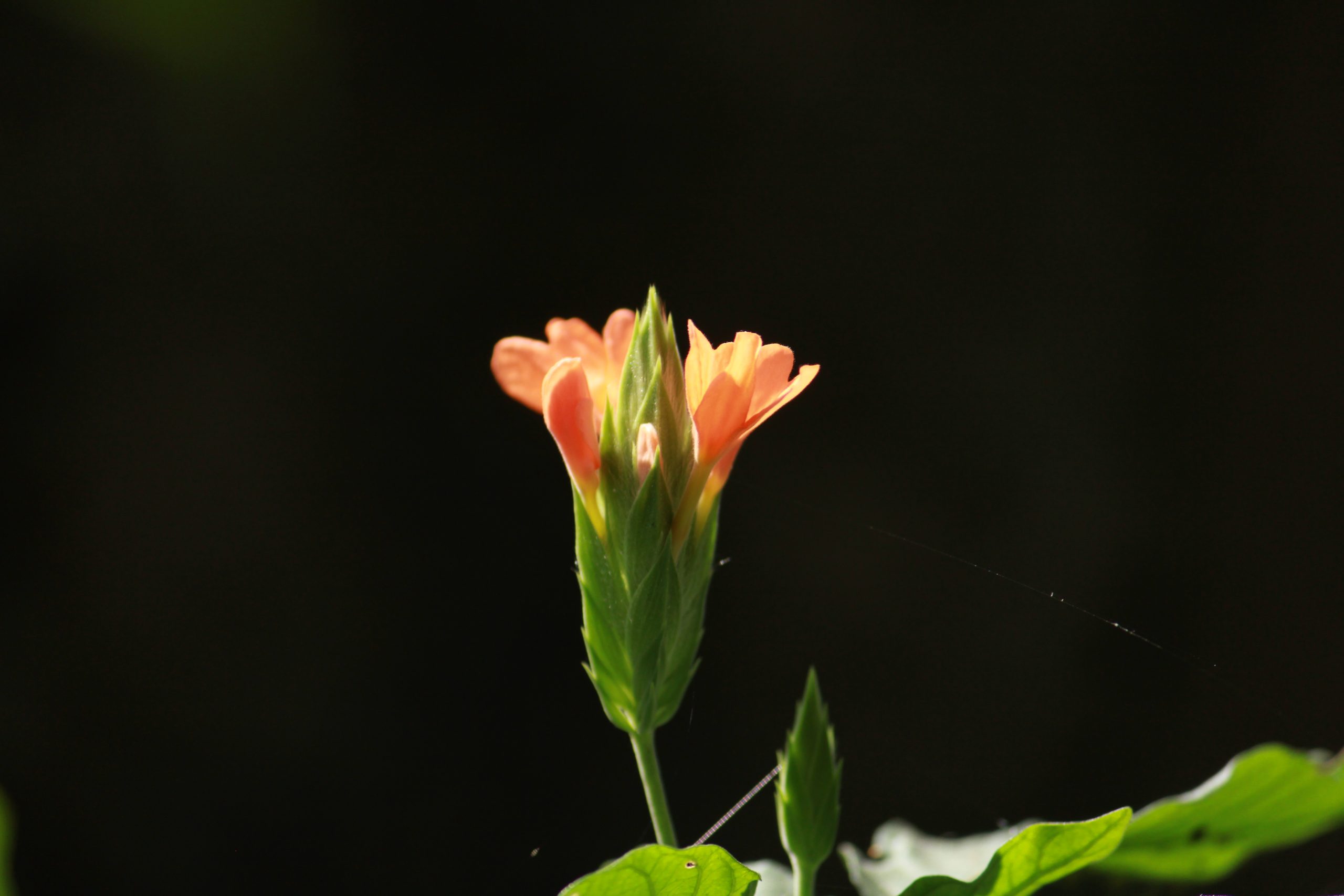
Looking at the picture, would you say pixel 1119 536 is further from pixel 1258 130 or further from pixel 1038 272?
pixel 1258 130

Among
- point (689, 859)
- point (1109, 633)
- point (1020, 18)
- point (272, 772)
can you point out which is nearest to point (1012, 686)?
point (1109, 633)

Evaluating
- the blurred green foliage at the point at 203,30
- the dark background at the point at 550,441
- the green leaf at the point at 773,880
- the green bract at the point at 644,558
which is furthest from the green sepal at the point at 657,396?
the blurred green foliage at the point at 203,30

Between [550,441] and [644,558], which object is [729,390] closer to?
[644,558]

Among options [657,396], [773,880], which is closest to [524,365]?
[657,396]

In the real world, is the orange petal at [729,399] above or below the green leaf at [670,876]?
above

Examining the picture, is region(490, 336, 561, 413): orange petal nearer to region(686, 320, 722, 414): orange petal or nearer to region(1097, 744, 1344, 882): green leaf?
region(686, 320, 722, 414): orange petal

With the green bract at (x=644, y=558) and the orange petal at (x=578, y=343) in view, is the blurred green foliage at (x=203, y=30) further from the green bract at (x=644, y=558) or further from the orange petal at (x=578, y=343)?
the green bract at (x=644, y=558)
